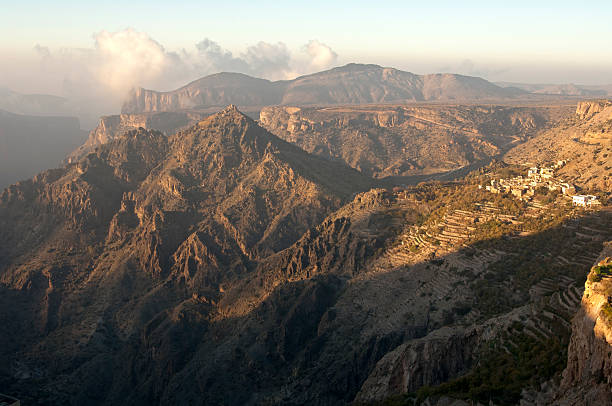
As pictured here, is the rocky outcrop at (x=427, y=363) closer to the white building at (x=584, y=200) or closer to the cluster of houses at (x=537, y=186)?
the white building at (x=584, y=200)

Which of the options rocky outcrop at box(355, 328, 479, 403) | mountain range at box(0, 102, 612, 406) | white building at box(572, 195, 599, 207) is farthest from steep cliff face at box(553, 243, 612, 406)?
white building at box(572, 195, 599, 207)

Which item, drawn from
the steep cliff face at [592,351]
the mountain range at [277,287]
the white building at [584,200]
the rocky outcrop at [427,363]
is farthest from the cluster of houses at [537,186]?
the steep cliff face at [592,351]

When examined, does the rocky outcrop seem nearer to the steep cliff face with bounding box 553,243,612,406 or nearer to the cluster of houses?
the steep cliff face with bounding box 553,243,612,406

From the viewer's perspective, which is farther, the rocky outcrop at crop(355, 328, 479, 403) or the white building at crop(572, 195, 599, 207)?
the white building at crop(572, 195, 599, 207)

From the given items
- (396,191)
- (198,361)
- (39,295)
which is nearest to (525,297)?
(198,361)

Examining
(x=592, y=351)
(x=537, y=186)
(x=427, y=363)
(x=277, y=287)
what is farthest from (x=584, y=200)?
(x=592, y=351)

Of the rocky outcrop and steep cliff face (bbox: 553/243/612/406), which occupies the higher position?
steep cliff face (bbox: 553/243/612/406)
